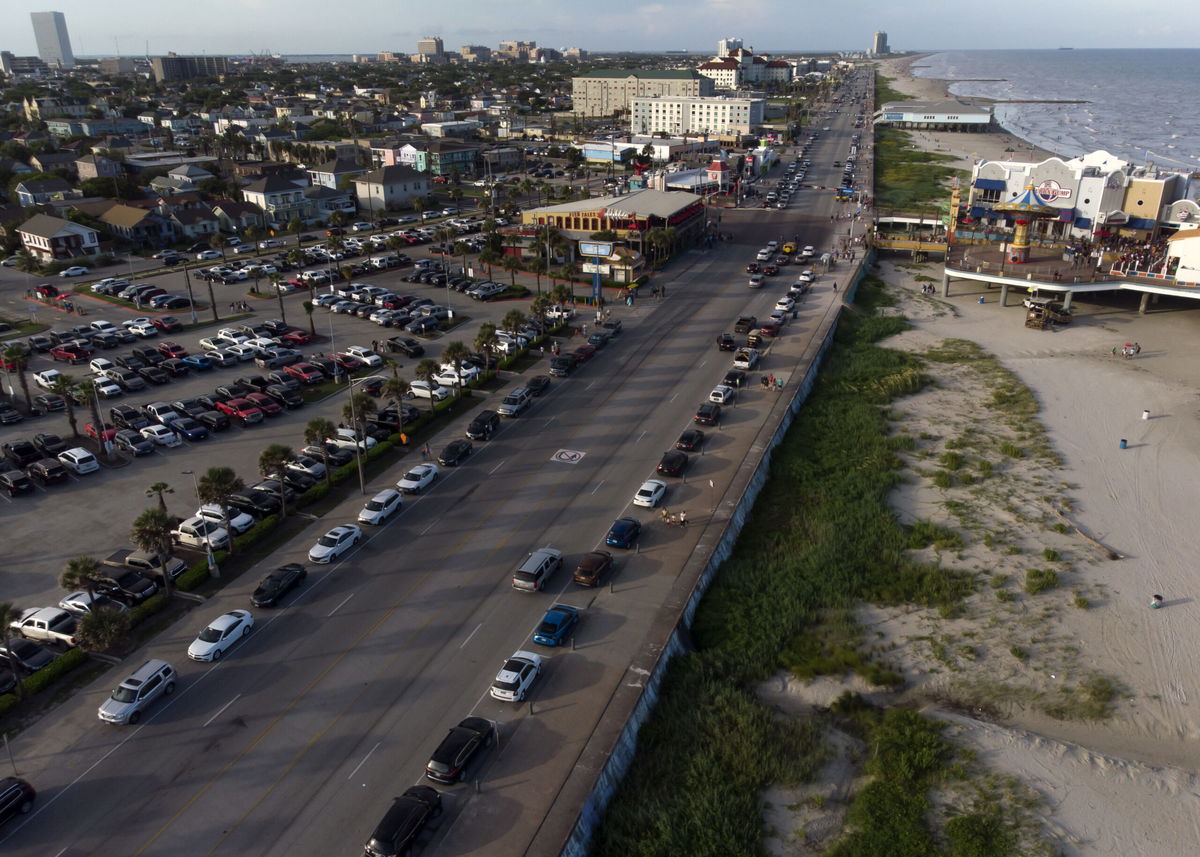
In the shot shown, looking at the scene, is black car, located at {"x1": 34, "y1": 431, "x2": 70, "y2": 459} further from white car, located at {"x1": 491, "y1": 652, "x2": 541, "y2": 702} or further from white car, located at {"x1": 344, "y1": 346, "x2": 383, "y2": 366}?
white car, located at {"x1": 491, "y1": 652, "x2": 541, "y2": 702}

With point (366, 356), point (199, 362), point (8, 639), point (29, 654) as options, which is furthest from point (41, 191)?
point (8, 639)

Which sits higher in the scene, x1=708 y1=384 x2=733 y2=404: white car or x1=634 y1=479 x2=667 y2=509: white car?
x1=708 y1=384 x2=733 y2=404: white car

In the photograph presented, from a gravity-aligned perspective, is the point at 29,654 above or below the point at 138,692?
below

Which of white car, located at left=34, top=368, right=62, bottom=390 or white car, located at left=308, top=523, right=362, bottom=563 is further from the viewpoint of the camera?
white car, located at left=34, top=368, right=62, bottom=390

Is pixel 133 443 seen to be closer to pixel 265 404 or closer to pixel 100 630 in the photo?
pixel 265 404

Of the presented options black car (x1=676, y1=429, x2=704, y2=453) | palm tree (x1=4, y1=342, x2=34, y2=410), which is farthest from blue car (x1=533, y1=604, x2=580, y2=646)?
palm tree (x1=4, y1=342, x2=34, y2=410)

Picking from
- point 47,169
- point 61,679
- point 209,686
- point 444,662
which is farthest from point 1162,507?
point 47,169
